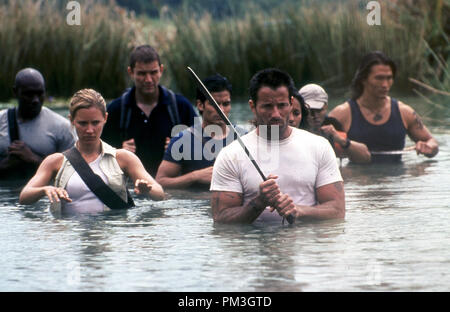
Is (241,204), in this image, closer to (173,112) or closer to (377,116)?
(173,112)

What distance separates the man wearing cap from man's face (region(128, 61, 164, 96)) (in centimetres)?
142

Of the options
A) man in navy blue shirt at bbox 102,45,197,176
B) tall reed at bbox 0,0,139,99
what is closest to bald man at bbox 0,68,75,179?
man in navy blue shirt at bbox 102,45,197,176

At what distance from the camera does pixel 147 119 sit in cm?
1164

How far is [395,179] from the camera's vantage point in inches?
466

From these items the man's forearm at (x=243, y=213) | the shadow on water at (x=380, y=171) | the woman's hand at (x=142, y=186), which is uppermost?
the woman's hand at (x=142, y=186)

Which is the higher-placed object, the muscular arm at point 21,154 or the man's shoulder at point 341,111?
the man's shoulder at point 341,111

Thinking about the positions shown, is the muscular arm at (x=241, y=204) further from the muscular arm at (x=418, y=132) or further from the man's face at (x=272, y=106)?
the muscular arm at (x=418, y=132)

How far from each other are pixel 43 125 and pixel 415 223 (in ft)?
14.4

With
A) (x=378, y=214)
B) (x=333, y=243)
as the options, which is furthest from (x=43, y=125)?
(x=333, y=243)

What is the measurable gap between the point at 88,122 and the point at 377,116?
16.2 feet

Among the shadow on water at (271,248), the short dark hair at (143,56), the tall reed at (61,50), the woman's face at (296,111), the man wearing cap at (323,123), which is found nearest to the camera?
the shadow on water at (271,248)

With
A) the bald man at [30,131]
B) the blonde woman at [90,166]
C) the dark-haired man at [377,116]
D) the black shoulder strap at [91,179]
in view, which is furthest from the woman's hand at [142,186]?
the dark-haired man at [377,116]

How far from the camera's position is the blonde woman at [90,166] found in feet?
27.9

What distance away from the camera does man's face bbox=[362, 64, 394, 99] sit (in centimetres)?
1241
